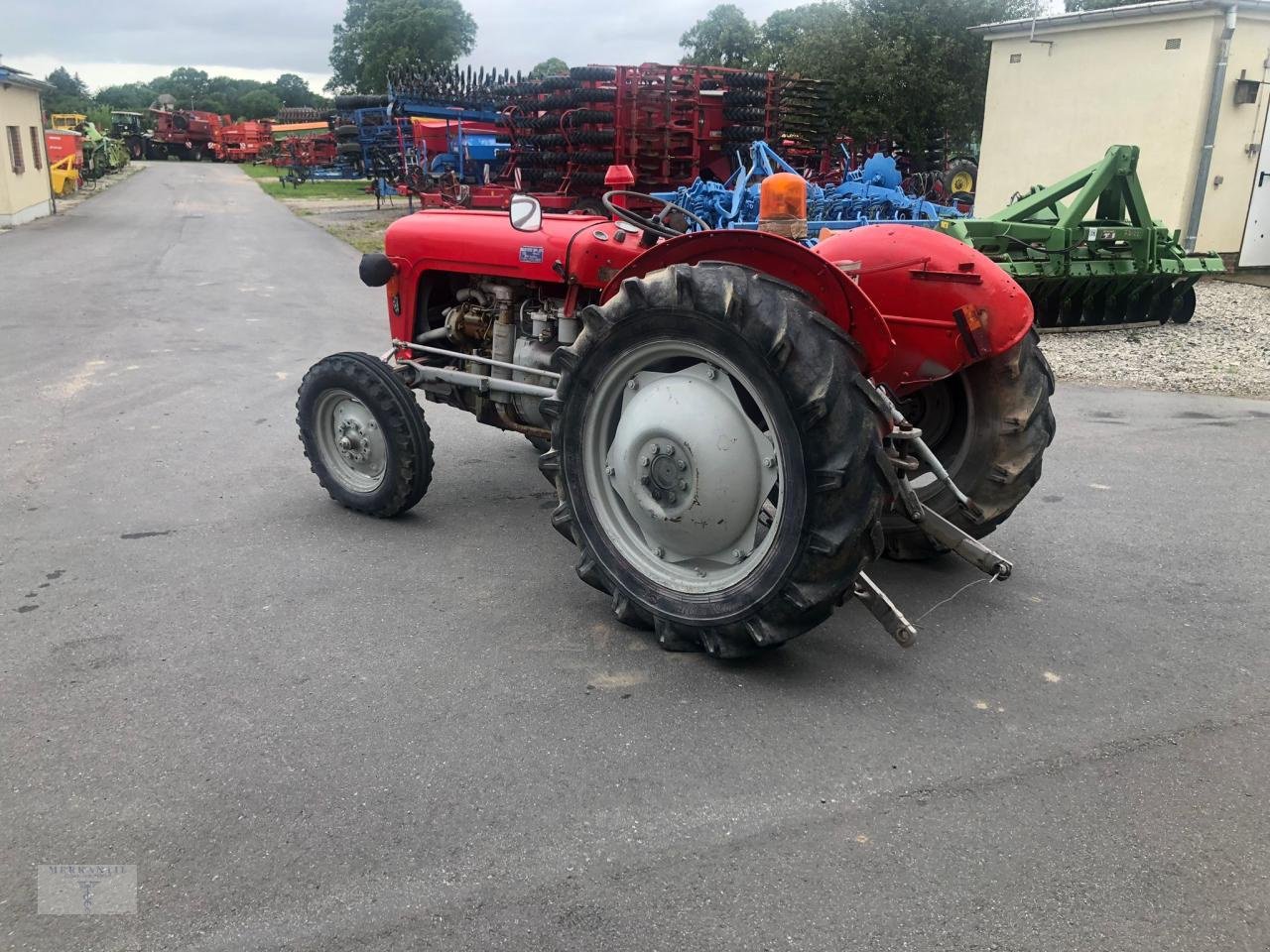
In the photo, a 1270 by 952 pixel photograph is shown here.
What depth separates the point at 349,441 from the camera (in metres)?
5.20

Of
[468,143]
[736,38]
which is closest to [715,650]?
[468,143]

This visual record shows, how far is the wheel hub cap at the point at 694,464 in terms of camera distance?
3486 mm

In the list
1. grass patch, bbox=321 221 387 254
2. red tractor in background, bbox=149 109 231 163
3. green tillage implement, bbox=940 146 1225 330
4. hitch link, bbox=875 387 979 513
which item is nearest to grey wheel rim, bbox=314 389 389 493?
hitch link, bbox=875 387 979 513

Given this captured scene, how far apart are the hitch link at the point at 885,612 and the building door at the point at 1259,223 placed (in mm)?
16299

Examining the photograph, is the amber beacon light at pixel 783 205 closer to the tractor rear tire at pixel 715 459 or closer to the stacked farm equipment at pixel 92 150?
the tractor rear tire at pixel 715 459

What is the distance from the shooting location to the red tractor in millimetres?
3246

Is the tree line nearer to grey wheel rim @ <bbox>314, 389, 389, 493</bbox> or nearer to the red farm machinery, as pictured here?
the red farm machinery

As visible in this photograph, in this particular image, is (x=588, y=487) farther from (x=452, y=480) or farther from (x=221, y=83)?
(x=221, y=83)

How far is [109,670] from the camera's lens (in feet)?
11.7

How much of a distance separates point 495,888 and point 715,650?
1.28 meters

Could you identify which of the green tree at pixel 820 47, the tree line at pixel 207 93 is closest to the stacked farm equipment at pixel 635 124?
the green tree at pixel 820 47

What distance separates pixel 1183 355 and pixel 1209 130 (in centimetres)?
737

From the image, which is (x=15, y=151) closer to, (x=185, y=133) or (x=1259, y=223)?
(x=1259, y=223)

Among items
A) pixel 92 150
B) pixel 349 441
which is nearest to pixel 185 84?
pixel 92 150
